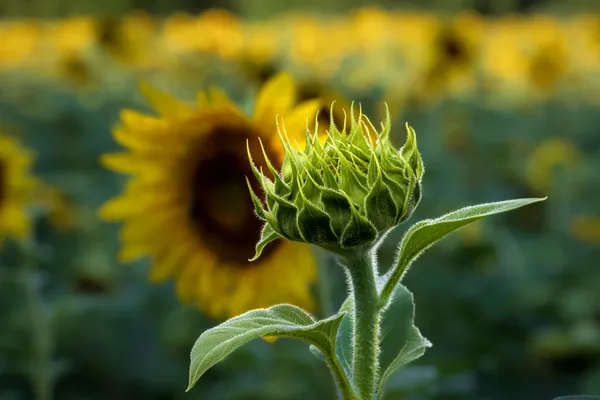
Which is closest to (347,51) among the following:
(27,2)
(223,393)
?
(223,393)

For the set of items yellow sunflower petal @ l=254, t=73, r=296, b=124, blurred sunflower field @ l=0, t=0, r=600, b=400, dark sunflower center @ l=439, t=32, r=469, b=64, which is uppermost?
dark sunflower center @ l=439, t=32, r=469, b=64

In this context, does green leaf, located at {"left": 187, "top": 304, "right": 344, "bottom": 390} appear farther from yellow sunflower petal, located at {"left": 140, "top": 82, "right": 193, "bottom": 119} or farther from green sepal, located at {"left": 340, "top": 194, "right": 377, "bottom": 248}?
yellow sunflower petal, located at {"left": 140, "top": 82, "right": 193, "bottom": 119}

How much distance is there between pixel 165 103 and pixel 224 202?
0.82 feet

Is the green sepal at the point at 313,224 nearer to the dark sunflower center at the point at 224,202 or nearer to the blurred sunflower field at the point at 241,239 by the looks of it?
the blurred sunflower field at the point at 241,239

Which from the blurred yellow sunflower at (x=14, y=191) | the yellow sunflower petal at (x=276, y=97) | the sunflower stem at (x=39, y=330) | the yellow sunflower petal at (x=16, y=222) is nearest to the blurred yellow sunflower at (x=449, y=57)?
the blurred yellow sunflower at (x=14, y=191)

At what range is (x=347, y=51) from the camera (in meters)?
5.32

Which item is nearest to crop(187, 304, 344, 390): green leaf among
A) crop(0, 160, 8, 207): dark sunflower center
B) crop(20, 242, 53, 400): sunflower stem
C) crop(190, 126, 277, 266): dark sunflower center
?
crop(190, 126, 277, 266): dark sunflower center

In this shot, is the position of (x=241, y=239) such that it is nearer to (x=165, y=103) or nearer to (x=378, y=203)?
(x=165, y=103)

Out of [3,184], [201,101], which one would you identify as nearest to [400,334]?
[201,101]

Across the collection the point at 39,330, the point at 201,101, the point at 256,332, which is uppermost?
A: the point at 201,101

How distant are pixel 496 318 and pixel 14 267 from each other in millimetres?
1448

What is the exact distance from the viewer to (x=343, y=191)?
1.49ft

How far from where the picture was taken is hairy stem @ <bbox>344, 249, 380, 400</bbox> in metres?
0.49

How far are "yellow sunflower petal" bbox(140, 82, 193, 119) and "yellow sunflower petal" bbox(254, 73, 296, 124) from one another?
0.35 ft
